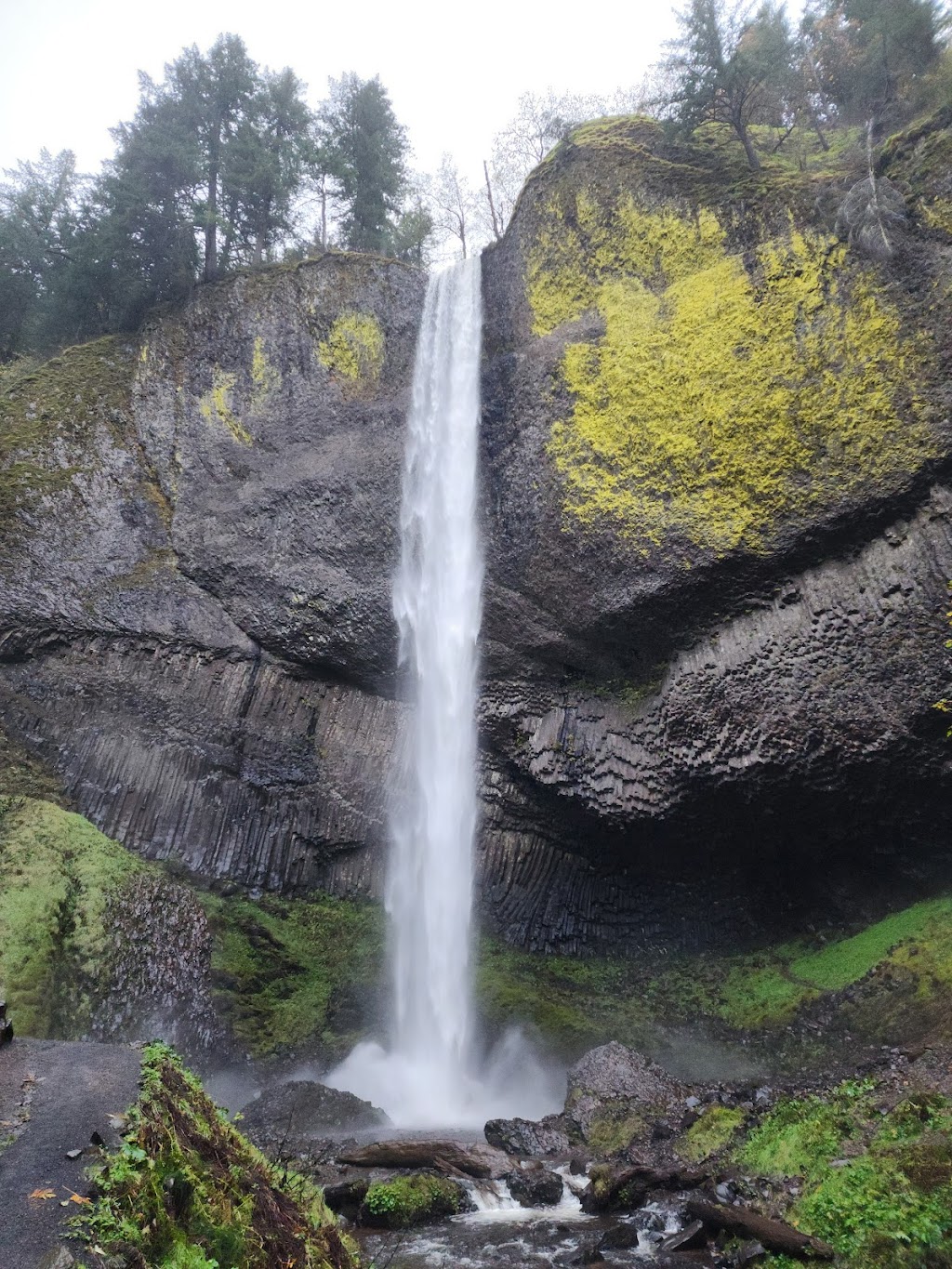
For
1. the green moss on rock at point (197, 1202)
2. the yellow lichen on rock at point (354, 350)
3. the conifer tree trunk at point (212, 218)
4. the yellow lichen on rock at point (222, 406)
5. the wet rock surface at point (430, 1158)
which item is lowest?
the green moss on rock at point (197, 1202)

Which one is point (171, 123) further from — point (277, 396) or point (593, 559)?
point (593, 559)

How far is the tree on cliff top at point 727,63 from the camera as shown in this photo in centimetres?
1653

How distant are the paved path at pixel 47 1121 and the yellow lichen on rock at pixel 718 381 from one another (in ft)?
37.8

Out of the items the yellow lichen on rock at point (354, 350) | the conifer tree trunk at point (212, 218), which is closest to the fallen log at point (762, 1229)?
the yellow lichen on rock at point (354, 350)

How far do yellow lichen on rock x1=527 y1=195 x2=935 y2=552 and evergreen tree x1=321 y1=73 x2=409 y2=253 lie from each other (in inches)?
348

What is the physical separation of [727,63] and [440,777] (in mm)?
15685

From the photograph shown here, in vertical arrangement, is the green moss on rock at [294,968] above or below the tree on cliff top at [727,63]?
below

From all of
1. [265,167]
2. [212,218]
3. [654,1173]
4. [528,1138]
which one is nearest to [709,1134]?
[654,1173]


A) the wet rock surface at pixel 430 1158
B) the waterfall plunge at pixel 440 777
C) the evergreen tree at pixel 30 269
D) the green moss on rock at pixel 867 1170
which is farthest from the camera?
the evergreen tree at pixel 30 269

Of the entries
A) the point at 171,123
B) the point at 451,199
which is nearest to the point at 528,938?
the point at 171,123

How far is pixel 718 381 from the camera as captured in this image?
14.8 m

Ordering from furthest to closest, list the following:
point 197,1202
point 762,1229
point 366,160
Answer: point 366,160 → point 762,1229 → point 197,1202

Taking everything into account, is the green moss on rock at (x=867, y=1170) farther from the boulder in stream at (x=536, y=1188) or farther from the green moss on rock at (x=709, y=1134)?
the boulder in stream at (x=536, y=1188)

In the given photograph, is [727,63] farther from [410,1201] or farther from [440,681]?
[410,1201]
